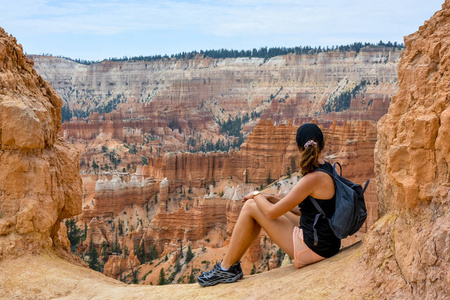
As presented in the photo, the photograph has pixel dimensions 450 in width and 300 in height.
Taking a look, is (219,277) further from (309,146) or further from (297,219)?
(309,146)

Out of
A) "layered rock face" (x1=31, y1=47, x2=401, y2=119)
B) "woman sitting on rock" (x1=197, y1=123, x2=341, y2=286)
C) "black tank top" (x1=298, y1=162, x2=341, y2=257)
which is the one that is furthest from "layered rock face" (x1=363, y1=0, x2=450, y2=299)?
"layered rock face" (x1=31, y1=47, x2=401, y2=119)

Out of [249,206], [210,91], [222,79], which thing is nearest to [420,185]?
[249,206]

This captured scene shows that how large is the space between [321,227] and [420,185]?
1273 millimetres

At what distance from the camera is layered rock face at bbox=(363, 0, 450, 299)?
3529mm

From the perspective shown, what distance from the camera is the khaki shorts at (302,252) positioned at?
4980 millimetres

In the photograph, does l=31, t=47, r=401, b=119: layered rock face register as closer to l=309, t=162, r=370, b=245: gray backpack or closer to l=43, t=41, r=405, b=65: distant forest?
l=43, t=41, r=405, b=65: distant forest

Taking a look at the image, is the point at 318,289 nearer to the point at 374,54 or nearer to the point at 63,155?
the point at 63,155

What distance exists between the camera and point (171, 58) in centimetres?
12594

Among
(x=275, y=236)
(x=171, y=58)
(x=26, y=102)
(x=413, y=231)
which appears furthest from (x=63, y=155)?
(x=171, y=58)

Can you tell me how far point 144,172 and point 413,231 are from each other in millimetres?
40908

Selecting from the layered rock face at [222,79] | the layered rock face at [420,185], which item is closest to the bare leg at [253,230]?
the layered rock face at [420,185]

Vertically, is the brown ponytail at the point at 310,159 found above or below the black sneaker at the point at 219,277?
above

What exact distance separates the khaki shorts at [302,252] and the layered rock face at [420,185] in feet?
2.47

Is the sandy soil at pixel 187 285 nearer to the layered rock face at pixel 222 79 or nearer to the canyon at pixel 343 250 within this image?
the canyon at pixel 343 250
